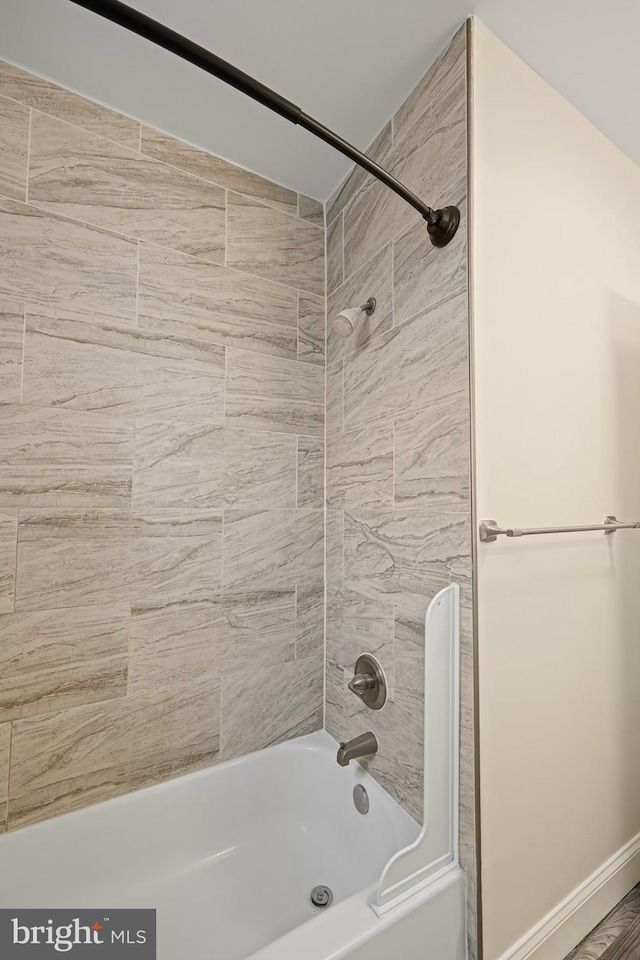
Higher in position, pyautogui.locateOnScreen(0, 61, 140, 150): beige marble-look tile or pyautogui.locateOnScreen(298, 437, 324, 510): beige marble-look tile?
pyautogui.locateOnScreen(0, 61, 140, 150): beige marble-look tile

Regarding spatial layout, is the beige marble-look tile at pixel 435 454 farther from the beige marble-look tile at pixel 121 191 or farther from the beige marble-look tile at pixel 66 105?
the beige marble-look tile at pixel 66 105

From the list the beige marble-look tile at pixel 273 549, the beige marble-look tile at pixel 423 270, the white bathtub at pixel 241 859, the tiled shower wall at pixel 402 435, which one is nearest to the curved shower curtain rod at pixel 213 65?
the beige marble-look tile at pixel 423 270

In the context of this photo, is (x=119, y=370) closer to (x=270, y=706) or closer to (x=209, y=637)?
(x=209, y=637)

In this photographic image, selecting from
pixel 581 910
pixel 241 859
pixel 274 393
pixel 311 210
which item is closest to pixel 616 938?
pixel 581 910

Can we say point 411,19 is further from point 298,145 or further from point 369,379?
point 369,379

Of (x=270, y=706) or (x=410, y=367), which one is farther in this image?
(x=270, y=706)

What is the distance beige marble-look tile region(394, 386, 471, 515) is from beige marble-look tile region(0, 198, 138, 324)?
960mm

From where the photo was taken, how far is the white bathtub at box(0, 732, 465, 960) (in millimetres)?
1096

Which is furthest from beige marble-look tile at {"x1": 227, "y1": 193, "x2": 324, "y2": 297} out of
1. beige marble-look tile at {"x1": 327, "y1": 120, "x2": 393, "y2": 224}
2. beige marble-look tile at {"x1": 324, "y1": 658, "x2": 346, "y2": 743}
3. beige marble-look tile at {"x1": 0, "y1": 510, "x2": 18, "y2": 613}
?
beige marble-look tile at {"x1": 324, "y1": 658, "x2": 346, "y2": 743}

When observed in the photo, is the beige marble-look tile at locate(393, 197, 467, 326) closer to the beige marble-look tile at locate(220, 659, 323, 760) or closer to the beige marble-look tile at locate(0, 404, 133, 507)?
the beige marble-look tile at locate(0, 404, 133, 507)

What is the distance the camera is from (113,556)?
141 centimetres

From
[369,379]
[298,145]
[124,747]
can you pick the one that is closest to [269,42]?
[298,145]

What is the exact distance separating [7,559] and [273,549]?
809 mm

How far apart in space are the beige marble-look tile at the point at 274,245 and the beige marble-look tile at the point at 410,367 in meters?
0.43
